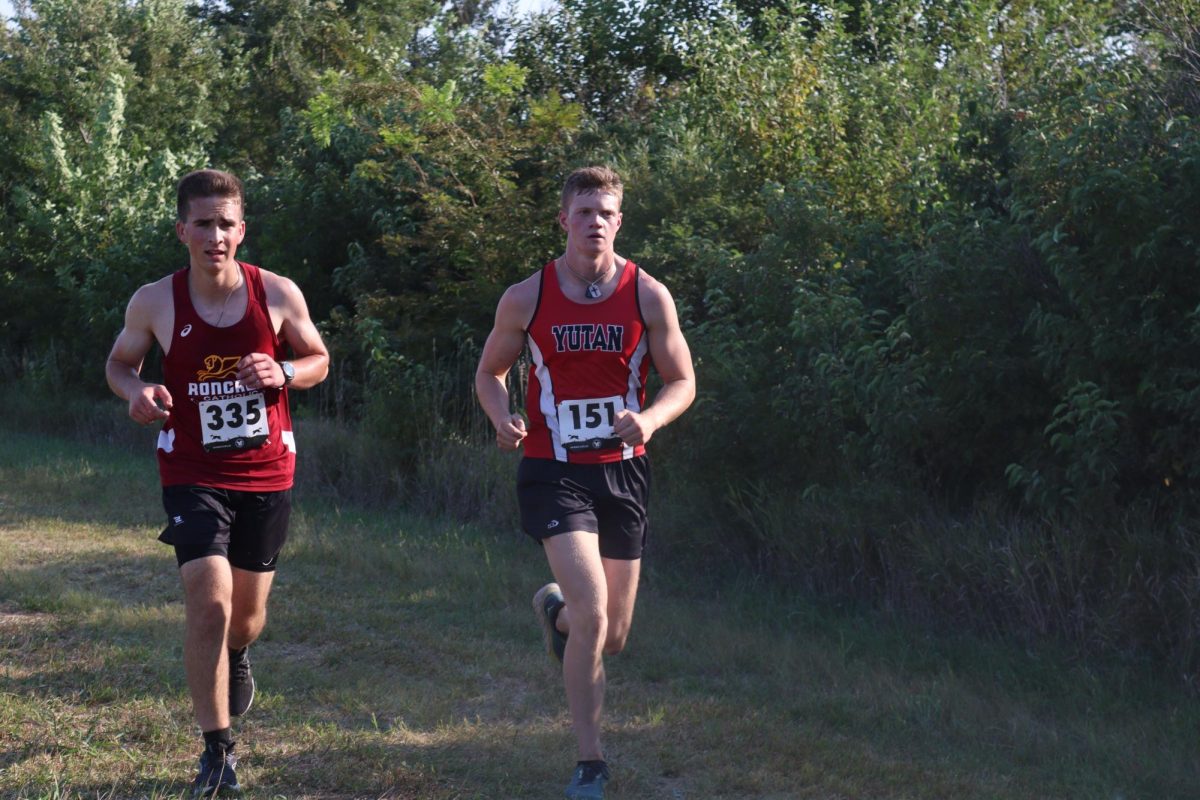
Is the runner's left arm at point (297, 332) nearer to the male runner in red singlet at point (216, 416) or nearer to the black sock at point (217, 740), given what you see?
the male runner in red singlet at point (216, 416)

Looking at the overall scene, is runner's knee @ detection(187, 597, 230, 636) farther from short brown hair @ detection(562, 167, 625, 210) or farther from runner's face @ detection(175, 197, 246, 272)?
short brown hair @ detection(562, 167, 625, 210)

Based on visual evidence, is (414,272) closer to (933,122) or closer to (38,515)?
(38,515)

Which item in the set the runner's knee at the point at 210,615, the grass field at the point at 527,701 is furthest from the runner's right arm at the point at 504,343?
the grass field at the point at 527,701

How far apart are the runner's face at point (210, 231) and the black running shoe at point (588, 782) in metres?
2.30

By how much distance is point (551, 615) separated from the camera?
5.87 meters

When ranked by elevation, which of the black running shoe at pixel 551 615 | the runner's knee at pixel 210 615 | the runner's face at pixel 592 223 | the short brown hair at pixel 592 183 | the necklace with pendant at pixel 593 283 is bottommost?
the black running shoe at pixel 551 615

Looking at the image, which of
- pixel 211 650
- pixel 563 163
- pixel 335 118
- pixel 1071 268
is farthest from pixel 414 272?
pixel 211 650

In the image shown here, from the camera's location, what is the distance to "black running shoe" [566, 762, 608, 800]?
5.16 m

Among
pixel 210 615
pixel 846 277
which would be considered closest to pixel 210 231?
pixel 210 615

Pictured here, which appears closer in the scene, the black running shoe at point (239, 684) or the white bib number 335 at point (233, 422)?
the white bib number 335 at point (233, 422)

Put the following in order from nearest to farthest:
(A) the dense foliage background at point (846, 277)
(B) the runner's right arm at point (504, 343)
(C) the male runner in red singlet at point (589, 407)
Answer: (C) the male runner in red singlet at point (589, 407) < (B) the runner's right arm at point (504, 343) < (A) the dense foliage background at point (846, 277)

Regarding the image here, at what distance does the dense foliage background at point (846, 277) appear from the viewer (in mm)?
7168

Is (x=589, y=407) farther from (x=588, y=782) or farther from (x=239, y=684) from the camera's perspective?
(x=239, y=684)

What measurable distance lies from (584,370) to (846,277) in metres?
4.43
